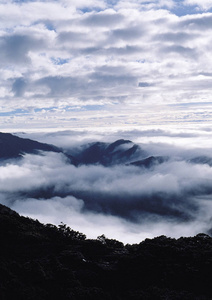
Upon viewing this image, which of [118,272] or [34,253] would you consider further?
[34,253]

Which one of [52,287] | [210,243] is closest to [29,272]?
[52,287]

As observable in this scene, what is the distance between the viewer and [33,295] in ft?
79.0

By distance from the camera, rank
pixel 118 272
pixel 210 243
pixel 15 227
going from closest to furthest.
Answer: pixel 118 272
pixel 210 243
pixel 15 227

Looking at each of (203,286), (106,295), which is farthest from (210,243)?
(106,295)

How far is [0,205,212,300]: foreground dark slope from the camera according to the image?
26.6 metres

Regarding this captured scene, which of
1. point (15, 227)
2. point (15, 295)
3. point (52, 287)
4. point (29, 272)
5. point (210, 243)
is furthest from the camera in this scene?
point (15, 227)

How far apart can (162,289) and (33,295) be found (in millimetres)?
12744

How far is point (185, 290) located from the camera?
29.0 meters

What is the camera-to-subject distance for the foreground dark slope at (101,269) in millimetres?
26578

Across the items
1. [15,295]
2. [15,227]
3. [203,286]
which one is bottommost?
[15,295]

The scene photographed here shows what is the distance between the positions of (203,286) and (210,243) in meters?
16.0

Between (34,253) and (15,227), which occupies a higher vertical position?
(15,227)

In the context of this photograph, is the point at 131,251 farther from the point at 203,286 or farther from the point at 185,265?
the point at 203,286

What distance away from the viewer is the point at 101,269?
1325 inches
